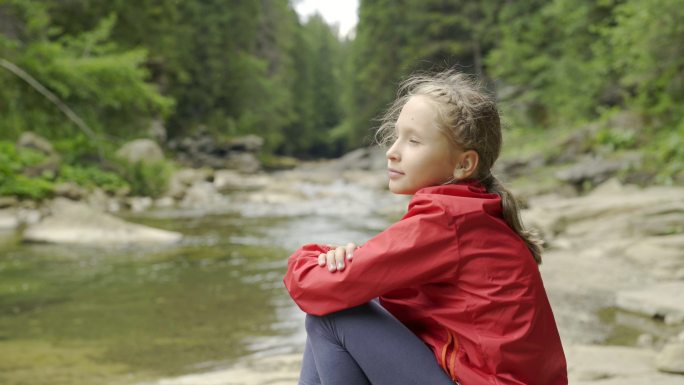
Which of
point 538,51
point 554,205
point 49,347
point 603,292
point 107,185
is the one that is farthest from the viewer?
point 538,51

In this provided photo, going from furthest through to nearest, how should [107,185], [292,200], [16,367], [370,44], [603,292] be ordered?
[370,44], [292,200], [107,185], [603,292], [16,367]

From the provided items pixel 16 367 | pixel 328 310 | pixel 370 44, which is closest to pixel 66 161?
pixel 16 367

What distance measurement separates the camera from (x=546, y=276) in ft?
17.5

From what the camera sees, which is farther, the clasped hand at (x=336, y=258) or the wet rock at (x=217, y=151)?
the wet rock at (x=217, y=151)

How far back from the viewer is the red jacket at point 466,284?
4.82 ft

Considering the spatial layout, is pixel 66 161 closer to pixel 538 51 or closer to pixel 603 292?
pixel 603 292

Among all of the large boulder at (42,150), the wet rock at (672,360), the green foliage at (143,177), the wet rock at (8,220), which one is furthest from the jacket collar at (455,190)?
the green foliage at (143,177)

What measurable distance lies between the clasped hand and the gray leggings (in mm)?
131

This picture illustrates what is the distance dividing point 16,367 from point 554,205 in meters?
7.02

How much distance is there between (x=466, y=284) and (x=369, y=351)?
297 millimetres

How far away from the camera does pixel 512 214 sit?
63.1 inches

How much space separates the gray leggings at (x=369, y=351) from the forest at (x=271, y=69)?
2.45 feet

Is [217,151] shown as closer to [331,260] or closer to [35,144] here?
[35,144]

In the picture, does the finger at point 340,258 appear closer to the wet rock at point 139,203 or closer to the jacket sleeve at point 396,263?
the jacket sleeve at point 396,263
